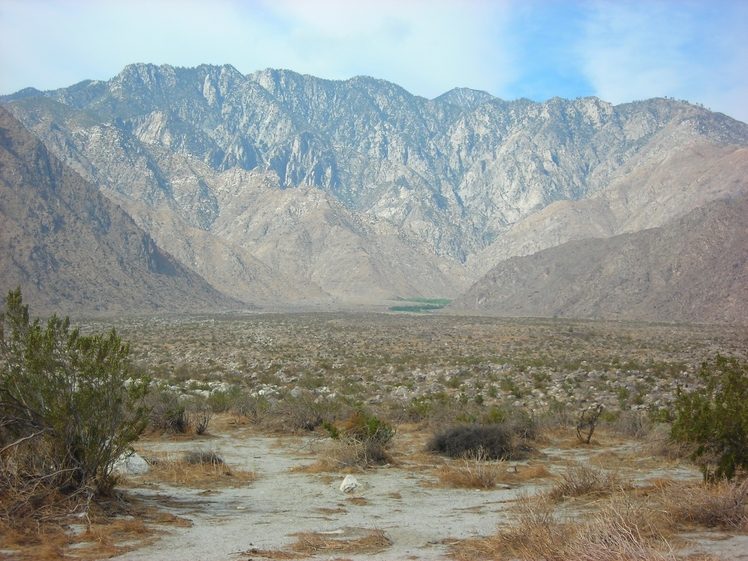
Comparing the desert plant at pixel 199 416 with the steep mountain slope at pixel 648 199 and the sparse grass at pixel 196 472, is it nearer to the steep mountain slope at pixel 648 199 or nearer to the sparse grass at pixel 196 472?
the sparse grass at pixel 196 472

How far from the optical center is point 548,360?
36375 millimetres

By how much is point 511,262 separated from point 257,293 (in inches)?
2150

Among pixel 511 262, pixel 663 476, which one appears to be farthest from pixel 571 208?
pixel 663 476

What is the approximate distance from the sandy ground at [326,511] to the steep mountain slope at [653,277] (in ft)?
239

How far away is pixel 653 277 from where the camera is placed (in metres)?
92.3

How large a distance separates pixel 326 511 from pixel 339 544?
1.98m

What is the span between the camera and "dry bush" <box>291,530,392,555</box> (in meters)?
7.12

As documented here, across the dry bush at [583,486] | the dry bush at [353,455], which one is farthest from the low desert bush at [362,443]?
the dry bush at [583,486]

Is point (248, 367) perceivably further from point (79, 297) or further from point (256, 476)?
point (79, 297)

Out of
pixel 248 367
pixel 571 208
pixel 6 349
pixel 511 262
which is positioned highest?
pixel 571 208

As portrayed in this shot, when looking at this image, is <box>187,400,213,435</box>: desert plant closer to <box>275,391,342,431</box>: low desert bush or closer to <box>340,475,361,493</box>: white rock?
<box>275,391,342,431</box>: low desert bush

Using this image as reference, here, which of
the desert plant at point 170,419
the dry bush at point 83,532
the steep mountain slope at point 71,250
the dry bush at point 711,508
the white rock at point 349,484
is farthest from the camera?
the steep mountain slope at point 71,250

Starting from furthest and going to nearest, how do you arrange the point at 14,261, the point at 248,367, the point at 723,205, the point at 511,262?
1. the point at 511,262
2. the point at 723,205
3. the point at 14,261
4. the point at 248,367

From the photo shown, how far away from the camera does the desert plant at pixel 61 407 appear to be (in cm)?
828
